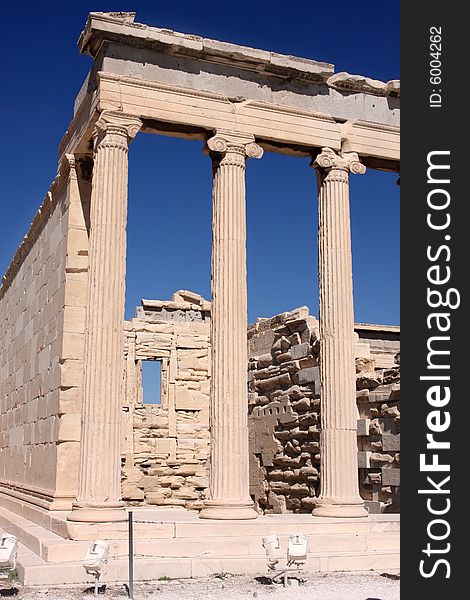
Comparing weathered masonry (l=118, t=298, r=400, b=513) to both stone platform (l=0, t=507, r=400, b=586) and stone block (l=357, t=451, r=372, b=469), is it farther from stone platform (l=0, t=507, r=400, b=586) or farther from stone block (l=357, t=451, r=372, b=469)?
stone platform (l=0, t=507, r=400, b=586)

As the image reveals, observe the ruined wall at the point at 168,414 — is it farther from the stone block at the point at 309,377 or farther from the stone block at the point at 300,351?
the stone block at the point at 309,377

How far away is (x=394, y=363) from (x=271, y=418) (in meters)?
4.10

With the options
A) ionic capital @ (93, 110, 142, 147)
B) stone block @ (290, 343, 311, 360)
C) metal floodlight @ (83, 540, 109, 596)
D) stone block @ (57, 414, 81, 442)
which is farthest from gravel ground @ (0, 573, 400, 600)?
stone block @ (290, 343, 311, 360)

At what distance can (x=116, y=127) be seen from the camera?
16.8m

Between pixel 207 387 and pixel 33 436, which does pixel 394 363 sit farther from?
pixel 33 436

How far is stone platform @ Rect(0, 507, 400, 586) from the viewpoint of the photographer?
1362 cm

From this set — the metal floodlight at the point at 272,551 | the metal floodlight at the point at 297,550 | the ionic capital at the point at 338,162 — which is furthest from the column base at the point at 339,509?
the ionic capital at the point at 338,162

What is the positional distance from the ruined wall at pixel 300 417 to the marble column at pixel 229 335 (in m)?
5.53

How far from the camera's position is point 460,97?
31.4 feet

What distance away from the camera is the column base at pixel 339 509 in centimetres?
1719

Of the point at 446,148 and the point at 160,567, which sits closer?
the point at 446,148

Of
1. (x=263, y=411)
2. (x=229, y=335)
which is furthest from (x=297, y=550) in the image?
(x=263, y=411)

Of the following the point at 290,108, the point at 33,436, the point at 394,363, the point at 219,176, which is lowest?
the point at 33,436

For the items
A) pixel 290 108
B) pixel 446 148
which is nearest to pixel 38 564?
pixel 446 148
